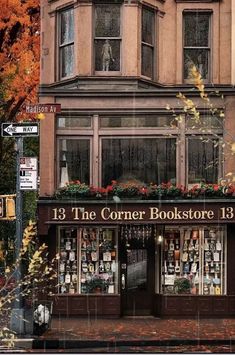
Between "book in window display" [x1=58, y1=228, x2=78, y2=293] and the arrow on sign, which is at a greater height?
the arrow on sign

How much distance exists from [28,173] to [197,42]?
750cm

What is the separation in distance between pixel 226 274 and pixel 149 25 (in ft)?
25.5

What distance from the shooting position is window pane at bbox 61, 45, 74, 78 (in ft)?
71.5

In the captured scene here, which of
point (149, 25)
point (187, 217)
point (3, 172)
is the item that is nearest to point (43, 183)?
point (187, 217)

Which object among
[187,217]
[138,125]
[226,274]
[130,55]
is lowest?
[226,274]

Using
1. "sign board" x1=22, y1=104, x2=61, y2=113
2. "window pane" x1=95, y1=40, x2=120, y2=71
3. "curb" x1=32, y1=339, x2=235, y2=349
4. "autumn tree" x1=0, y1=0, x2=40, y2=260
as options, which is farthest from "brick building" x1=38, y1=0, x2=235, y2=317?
"curb" x1=32, y1=339, x2=235, y2=349

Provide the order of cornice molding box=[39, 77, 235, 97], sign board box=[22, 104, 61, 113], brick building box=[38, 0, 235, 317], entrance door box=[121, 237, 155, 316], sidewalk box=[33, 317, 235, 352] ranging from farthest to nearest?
entrance door box=[121, 237, 155, 316]
cornice molding box=[39, 77, 235, 97]
brick building box=[38, 0, 235, 317]
sign board box=[22, 104, 61, 113]
sidewalk box=[33, 317, 235, 352]

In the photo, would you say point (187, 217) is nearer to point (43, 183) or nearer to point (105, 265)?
point (105, 265)

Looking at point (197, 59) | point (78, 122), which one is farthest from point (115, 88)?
point (197, 59)

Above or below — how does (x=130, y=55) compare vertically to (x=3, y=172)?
above

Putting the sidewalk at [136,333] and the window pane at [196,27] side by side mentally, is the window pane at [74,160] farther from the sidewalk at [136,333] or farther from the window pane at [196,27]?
the window pane at [196,27]

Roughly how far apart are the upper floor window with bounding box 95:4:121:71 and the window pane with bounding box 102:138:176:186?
225cm

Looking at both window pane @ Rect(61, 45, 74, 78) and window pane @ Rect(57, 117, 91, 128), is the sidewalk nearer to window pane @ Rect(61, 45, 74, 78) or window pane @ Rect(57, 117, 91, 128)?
window pane @ Rect(57, 117, 91, 128)

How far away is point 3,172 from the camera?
122 feet
